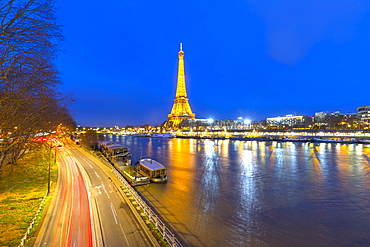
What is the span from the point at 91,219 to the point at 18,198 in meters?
7.57

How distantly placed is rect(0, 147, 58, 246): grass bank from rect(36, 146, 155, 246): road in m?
1.14

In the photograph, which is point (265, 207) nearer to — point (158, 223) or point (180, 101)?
point (158, 223)

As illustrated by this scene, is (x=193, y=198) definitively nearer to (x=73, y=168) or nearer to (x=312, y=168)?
(x=73, y=168)

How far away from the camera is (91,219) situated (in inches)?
488

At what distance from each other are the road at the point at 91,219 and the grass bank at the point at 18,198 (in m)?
1.14

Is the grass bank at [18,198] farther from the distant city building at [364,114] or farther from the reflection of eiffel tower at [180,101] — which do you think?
the distant city building at [364,114]

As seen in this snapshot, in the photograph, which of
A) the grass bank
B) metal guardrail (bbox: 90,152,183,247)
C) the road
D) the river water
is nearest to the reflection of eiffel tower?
the river water

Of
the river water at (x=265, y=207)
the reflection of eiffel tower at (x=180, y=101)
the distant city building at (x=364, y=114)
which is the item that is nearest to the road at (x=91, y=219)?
the river water at (x=265, y=207)

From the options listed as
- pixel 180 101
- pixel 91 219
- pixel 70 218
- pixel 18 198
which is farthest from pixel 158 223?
pixel 180 101

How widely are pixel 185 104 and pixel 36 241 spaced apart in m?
132

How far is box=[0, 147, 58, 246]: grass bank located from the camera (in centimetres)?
1071

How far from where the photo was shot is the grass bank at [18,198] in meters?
10.7

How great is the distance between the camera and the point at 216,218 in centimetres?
1484

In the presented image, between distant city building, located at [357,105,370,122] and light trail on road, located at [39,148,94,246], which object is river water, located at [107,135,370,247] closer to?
light trail on road, located at [39,148,94,246]
